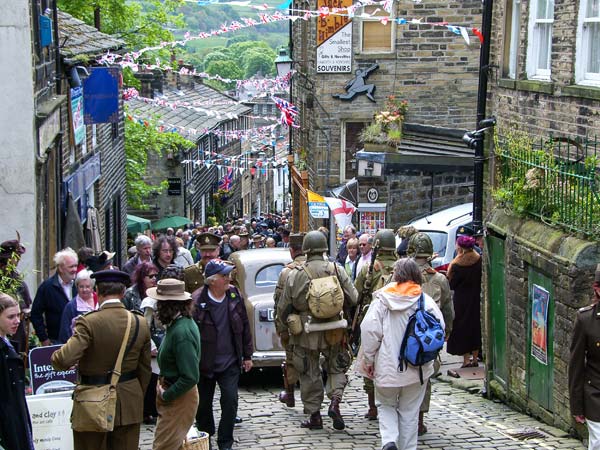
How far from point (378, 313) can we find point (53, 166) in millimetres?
9952

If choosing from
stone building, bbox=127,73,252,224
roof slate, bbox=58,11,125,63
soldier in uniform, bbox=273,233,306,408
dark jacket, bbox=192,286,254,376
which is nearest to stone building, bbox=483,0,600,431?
soldier in uniform, bbox=273,233,306,408

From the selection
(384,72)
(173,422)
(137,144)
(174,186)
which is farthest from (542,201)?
(174,186)

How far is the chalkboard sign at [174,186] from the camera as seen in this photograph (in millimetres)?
47906

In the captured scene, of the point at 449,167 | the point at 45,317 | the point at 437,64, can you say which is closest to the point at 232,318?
the point at 45,317

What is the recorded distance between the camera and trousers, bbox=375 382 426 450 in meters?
8.92

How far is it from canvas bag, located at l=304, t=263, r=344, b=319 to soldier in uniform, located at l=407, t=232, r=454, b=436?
777 millimetres

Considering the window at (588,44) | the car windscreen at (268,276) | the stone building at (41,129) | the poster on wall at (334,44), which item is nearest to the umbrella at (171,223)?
the poster on wall at (334,44)

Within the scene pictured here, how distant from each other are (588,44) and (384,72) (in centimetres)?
1616

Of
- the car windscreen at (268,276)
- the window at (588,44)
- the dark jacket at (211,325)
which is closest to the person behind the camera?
the dark jacket at (211,325)

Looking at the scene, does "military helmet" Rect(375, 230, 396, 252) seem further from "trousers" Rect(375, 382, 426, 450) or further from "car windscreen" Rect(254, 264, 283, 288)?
"car windscreen" Rect(254, 264, 283, 288)

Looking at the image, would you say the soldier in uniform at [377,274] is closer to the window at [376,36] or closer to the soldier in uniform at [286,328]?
the soldier in uniform at [286,328]

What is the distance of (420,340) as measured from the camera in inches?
342

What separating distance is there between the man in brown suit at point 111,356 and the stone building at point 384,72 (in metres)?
18.9

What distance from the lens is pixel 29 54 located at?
46.7ft
